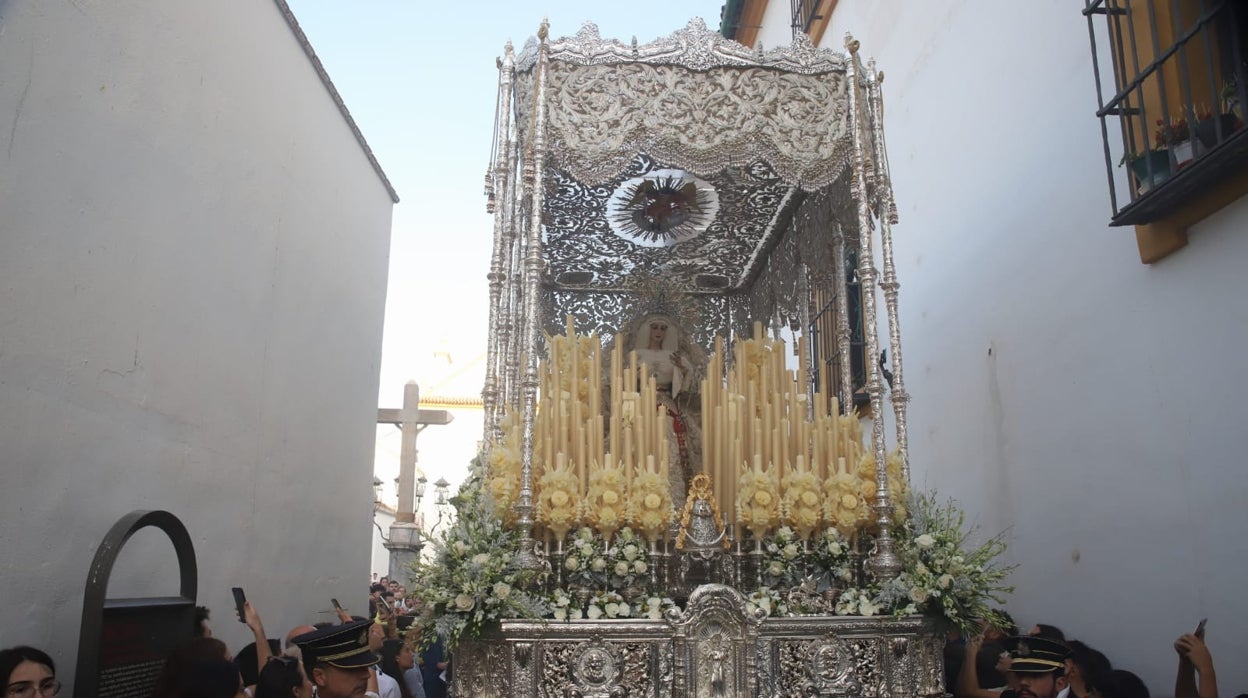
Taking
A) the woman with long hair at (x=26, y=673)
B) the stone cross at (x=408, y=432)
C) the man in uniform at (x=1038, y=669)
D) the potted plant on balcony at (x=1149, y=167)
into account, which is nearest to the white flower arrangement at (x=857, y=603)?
the man in uniform at (x=1038, y=669)

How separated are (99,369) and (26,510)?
32.0 inches

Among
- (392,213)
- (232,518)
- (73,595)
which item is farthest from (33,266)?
(392,213)

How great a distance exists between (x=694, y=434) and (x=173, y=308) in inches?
128

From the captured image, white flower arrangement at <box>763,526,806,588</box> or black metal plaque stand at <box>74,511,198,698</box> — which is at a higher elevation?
white flower arrangement at <box>763,526,806,588</box>

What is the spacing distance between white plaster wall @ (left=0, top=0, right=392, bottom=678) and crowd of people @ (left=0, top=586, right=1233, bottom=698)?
28.7 inches

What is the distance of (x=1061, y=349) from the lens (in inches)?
223

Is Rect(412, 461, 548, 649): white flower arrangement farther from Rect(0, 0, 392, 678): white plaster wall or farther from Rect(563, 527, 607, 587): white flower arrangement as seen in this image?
Rect(0, 0, 392, 678): white plaster wall

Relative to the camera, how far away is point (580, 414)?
5293 millimetres

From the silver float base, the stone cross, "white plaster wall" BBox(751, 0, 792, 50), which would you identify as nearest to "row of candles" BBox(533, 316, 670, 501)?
the silver float base

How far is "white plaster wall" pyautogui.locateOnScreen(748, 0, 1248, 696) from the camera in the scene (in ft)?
14.4

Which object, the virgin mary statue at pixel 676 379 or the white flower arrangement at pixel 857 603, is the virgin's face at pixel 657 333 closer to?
the virgin mary statue at pixel 676 379

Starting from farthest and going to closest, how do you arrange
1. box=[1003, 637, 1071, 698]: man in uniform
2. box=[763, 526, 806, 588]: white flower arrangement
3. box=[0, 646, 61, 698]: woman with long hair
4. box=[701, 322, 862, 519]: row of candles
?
box=[701, 322, 862, 519]: row of candles
box=[763, 526, 806, 588]: white flower arrangement
box=[1003, 637, 1071, 698]: man in uniform
box=[0, 646, 61, 698]: woman with long hair

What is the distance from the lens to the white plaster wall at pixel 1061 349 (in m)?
4.40

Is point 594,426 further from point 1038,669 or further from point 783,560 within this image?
point 1038,669
